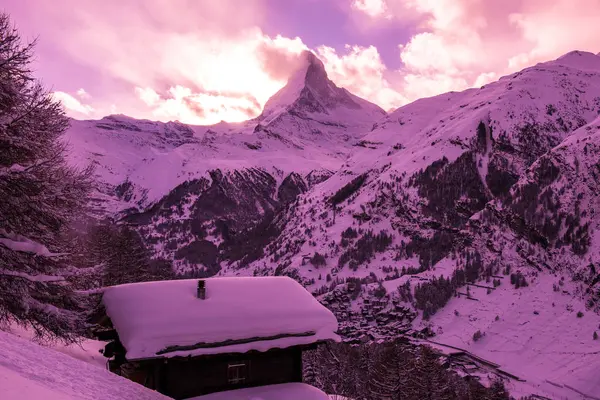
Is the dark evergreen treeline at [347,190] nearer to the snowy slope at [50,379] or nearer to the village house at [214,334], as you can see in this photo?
the village house at [214,334]

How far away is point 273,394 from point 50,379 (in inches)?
287

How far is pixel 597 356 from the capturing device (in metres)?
48.1

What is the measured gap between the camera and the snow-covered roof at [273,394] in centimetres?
1245

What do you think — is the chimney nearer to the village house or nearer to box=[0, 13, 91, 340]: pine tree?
the village house

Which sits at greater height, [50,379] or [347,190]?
[347,190]

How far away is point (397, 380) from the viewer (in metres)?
33.1

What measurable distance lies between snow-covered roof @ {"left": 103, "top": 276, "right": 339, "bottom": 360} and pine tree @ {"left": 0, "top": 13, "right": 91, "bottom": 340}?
5.60ft

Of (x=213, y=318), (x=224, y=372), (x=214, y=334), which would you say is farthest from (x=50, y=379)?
(x=224, y=372)

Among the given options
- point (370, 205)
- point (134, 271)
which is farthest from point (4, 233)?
point (370, 205)

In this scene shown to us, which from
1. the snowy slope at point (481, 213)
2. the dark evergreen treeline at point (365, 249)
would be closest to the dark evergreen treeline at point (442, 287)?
the snowy slope at point (481, 213)

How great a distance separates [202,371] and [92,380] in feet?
13.9

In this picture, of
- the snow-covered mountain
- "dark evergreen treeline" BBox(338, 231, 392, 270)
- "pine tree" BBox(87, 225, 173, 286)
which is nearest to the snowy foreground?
the snow-covered mountain

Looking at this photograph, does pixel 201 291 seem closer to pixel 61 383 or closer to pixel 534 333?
pixel 61 383

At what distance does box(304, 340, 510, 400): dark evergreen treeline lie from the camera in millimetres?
33625
